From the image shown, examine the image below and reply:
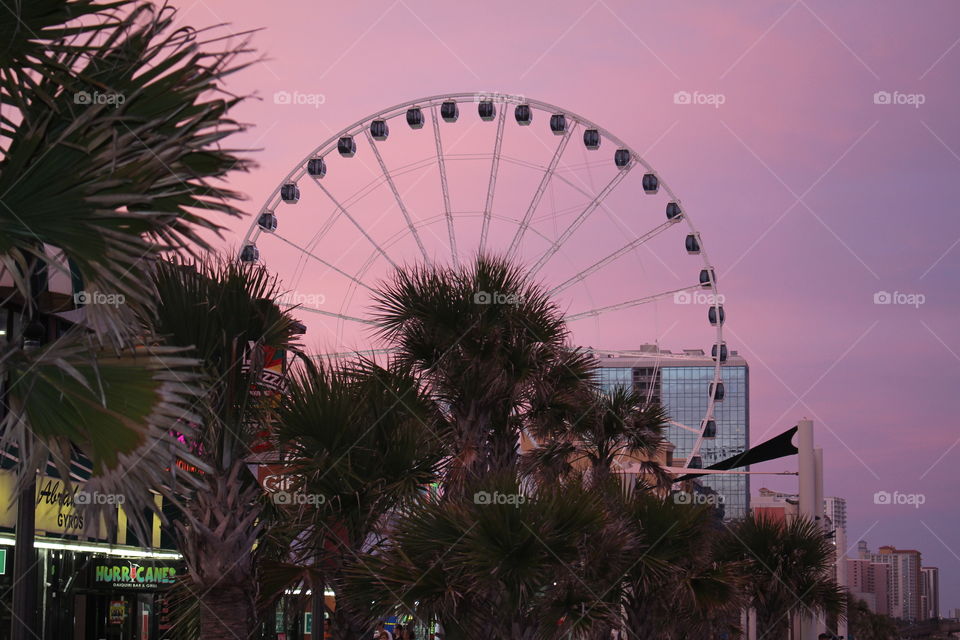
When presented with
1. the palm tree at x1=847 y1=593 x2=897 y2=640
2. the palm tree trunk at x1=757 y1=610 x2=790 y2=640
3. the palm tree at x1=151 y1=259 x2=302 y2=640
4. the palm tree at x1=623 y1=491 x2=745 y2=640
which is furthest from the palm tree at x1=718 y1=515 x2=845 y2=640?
the palm tree at x1=847 y1=593 x2=897 y2=640

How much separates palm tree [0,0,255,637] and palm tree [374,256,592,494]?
8813mm

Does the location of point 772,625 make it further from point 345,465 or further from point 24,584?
point 24,584

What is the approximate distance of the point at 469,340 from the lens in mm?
15695

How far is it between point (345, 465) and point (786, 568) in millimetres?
12730

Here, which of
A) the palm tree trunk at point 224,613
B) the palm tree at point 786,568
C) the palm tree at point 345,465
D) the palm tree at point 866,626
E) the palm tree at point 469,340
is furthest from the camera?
the palm tree at point 866,626

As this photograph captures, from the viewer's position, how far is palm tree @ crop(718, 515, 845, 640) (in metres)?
22.8

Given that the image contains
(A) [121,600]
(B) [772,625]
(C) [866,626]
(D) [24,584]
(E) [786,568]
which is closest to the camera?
(D) [24,584]

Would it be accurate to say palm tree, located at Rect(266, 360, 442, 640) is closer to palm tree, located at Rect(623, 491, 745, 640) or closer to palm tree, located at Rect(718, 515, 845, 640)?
palm tree, located at Rect(623, 491, 745, 640)

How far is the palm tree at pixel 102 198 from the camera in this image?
600 cm

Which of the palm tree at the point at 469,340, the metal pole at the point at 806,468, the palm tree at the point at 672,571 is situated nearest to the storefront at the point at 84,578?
the palm tree at the point at 469,340

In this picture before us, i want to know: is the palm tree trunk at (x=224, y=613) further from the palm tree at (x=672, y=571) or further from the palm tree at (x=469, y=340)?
the palm tree at (x=672, y=571)

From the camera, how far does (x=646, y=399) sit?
28.0 m

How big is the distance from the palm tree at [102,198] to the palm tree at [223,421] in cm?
378

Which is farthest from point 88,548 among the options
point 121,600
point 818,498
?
point 818,498
